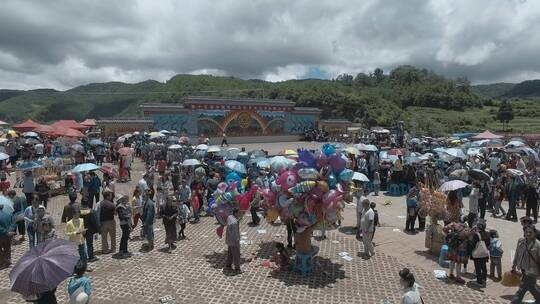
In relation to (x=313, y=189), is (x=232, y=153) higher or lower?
lower

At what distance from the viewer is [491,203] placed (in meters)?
13.2

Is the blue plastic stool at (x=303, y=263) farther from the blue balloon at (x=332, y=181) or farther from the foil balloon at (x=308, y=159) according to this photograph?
the foil balloon at (x=308, y=159)

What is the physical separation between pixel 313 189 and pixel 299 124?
32.4 m

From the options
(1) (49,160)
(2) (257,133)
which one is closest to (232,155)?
(1) (49,160)

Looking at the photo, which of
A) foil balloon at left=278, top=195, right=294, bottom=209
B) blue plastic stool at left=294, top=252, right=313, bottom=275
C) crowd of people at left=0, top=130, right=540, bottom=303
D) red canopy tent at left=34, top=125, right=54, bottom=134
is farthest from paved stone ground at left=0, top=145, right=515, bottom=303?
red canopy tent at left=34, top=125, right=54, bottom=134

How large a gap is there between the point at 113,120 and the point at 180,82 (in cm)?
6344

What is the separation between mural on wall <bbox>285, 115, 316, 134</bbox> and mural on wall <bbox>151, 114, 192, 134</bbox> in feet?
35.5

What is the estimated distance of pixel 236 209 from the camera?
27.5 ft

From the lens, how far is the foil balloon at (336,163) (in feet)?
26.4

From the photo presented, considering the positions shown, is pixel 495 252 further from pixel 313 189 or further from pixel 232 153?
pixel 232 153

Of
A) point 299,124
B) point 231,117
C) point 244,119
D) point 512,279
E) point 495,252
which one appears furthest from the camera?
point 299,124

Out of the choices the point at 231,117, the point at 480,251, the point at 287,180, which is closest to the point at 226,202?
the point at 287,180

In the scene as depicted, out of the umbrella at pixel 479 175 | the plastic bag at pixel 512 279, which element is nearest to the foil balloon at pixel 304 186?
the plastic bag at pixel 512 279

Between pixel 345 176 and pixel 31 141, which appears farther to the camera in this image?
pixel 31 141
